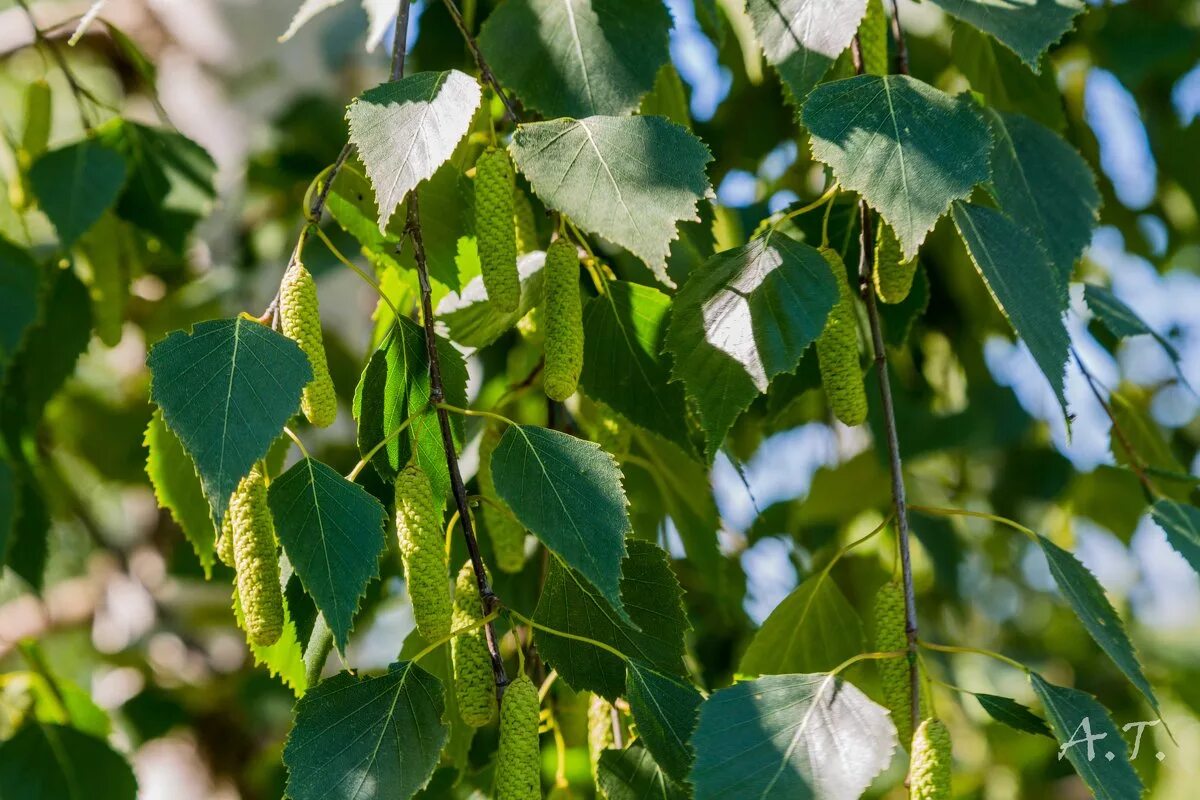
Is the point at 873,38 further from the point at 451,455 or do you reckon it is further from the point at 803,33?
the point at 451,455

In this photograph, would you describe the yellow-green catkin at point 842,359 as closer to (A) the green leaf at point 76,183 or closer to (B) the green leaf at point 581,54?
(B) the green leaf at point 581,54

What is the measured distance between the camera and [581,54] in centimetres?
74

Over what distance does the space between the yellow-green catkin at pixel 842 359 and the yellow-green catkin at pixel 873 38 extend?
0.14 meters

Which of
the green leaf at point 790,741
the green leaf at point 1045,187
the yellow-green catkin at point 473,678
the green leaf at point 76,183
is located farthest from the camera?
the green leaf at point 76,183

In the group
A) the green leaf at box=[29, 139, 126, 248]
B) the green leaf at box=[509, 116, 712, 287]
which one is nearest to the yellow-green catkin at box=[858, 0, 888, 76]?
the green leaf at box=[509, 116, 712, 287]

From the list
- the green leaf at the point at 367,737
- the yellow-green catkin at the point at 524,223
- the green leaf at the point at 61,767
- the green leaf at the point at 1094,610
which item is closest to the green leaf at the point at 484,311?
the yellow-green catkin at the point at 524,223

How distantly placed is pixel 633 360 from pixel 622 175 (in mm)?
161

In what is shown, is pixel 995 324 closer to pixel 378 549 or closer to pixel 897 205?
pixel 897 205

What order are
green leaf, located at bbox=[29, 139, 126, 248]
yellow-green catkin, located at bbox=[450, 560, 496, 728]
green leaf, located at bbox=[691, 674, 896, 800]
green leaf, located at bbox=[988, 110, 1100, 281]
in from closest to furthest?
green leaf, located at bbox=[691, 674, 896, 800], yellow-green catkin, located at bbox=[450, 560, 496, 728], green leaf, located at bbox=[988, 110, 1100, 281], green leaf, located at bbox=[29, 139, 126, 248]

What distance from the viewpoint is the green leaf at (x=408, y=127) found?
610mm

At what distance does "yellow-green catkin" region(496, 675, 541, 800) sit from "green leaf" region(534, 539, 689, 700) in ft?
0.21

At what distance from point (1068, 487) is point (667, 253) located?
121 centimetres

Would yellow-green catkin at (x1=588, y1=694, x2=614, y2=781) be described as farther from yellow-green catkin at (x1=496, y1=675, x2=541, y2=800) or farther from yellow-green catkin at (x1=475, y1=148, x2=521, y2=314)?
yellow-green catkin at (x1=475, y1=148, x2=521, y2=314)

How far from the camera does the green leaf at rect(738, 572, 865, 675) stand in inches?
29.7
